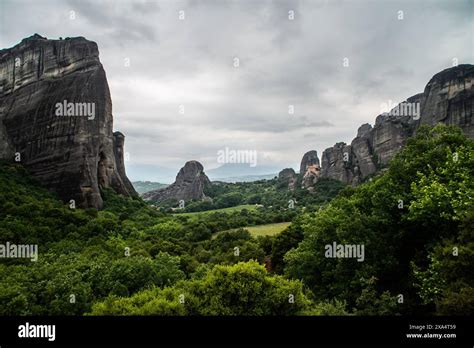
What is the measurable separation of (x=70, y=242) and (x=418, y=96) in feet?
366

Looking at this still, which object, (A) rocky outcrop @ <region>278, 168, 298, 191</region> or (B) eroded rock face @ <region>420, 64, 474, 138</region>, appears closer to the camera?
(B) eroded rock face @ <region>420, 64, 474, 138</region>

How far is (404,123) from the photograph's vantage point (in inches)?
3706

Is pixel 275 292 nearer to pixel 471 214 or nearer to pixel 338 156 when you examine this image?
pixel 471 214

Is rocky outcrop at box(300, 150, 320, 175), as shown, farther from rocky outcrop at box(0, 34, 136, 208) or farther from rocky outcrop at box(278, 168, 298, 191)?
rocky outcrop at box(0, 34, 136, 208)

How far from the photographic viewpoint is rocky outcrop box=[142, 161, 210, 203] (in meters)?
145

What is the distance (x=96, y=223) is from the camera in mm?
43188

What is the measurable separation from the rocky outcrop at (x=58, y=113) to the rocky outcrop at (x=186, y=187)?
7817 cm

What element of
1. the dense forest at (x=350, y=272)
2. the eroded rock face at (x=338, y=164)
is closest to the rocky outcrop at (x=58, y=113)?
the dense forest at (x=350, y=272)

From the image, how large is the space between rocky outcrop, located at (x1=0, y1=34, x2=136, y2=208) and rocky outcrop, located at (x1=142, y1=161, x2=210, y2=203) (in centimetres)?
7817

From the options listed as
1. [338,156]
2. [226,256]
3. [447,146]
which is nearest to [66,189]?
[226,256]

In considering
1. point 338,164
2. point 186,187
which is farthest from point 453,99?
point 186,187

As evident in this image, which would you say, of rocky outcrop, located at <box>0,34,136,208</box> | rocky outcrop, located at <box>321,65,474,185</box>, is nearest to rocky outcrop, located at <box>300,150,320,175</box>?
rocky outcrop, located at <box>321,65,474,185</box>

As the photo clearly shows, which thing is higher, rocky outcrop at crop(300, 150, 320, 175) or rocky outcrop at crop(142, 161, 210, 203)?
rocky outcrop at crop(300, 150, 320, 175)

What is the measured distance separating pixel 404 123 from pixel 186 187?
92.4m
